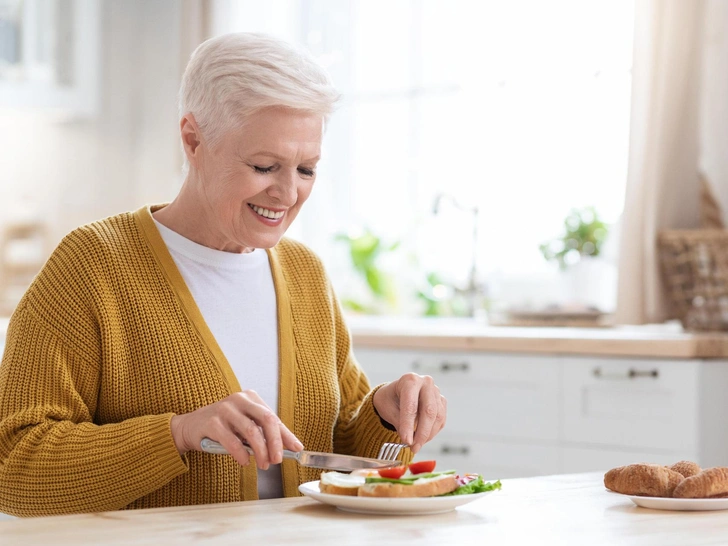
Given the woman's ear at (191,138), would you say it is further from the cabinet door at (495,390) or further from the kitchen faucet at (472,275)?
the kitchen faucet at (472,275)

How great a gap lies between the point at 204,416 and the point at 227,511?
130 millimetres

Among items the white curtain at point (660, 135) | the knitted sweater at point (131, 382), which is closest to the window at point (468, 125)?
the white curtain at point (660, 135)

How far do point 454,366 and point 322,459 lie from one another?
1773mm

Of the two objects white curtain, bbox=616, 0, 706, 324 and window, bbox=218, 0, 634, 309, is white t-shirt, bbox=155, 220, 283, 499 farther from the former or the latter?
window, bbox=218, 0, 634, 309

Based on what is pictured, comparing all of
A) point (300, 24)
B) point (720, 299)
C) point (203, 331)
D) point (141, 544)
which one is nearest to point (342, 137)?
point (300, 24)

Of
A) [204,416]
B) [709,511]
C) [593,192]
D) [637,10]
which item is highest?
[637,10]

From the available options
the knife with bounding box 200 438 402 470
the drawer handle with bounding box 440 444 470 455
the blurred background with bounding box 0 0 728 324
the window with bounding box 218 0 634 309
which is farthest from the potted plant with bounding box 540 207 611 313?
the knife with bounding box 200 438 402 470

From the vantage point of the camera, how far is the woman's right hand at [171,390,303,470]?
1193 mm

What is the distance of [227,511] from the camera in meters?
1.17

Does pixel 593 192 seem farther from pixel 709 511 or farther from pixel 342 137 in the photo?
pixel 709 511

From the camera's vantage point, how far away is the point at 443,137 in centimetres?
413

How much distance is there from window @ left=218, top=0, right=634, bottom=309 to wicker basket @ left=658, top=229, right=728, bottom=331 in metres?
0.63

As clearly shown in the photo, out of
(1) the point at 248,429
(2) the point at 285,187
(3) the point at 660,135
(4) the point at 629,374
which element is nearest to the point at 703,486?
(1) the point at 248,429

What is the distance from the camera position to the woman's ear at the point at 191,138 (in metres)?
1.58
